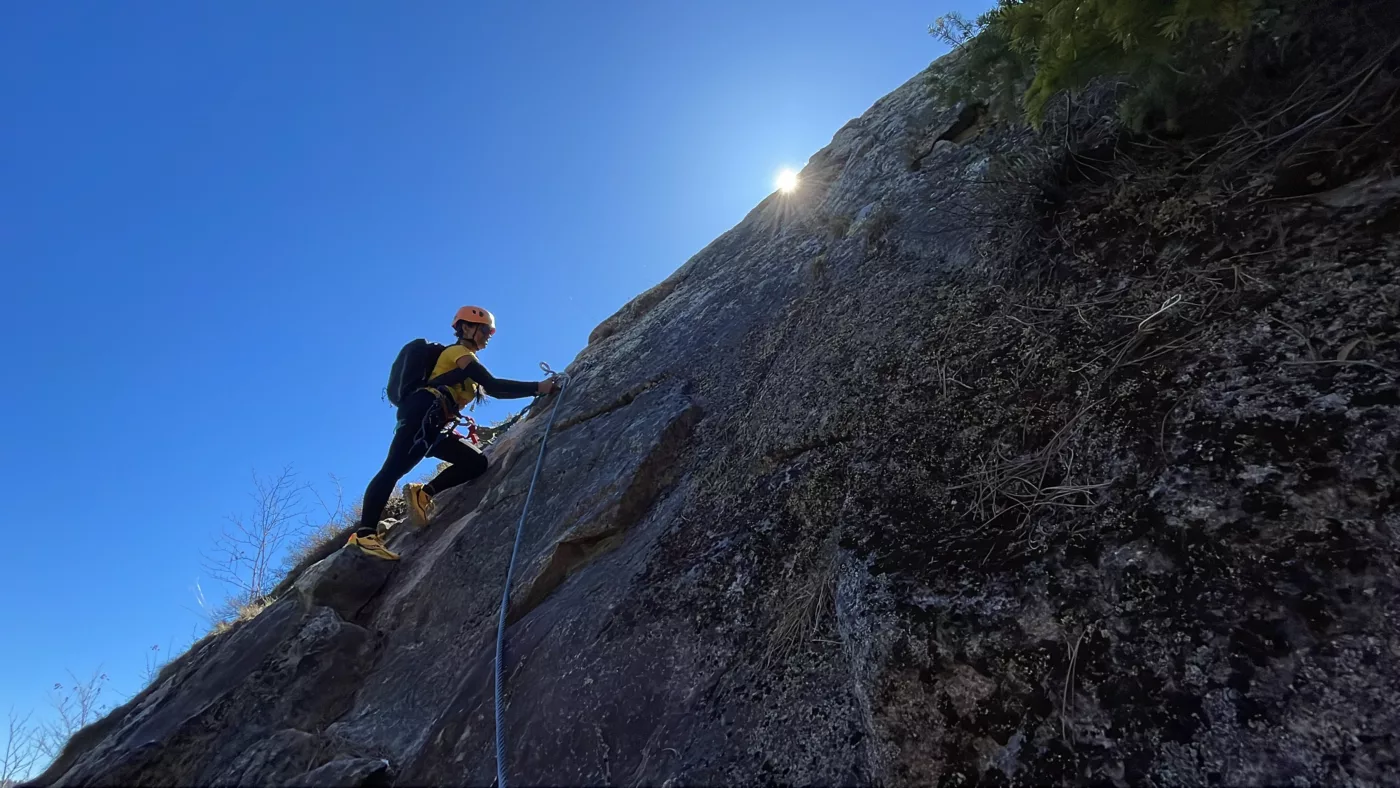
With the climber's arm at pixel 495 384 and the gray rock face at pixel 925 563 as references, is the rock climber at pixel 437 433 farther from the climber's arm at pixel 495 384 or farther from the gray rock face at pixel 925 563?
the gray rock face at pixel 925 563

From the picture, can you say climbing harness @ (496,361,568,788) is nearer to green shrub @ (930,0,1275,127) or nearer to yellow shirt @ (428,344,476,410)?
yellow shirt @ (428,344,476,410)

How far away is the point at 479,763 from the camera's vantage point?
3.51 meters

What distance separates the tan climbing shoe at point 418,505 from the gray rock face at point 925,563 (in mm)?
1147

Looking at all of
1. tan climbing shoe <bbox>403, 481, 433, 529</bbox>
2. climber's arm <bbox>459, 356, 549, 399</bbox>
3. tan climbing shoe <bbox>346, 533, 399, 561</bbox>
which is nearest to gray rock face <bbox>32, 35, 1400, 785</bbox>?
tan climbing shoe <bbox>346, 533, 399, 561</bbox>

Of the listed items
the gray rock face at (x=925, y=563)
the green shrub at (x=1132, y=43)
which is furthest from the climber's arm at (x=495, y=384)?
the green shrub at (x=1132, y=43)

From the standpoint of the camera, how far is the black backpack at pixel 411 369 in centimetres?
714

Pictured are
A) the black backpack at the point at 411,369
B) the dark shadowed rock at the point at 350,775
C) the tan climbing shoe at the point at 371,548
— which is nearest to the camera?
the dark shadowed rock at the point at 350,775

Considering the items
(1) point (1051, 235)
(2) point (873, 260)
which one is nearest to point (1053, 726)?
(1) point (1051, 235)

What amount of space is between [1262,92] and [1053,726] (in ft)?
8.77

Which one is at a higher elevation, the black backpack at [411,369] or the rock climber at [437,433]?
the black backpack at [411,369]

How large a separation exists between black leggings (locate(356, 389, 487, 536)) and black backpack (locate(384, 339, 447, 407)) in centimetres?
20

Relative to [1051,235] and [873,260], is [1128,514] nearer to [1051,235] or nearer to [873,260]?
[1051,235]

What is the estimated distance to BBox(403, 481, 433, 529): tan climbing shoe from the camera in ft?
22.2

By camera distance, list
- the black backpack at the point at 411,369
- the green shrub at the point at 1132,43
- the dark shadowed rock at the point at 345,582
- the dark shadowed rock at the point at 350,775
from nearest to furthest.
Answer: the green shrub at the point at 1132,43 → the dark shadowed rock at the point at 350,775 → the dark shadowed rock at the point at 345,582 → the black backpack at the point at 411,369
